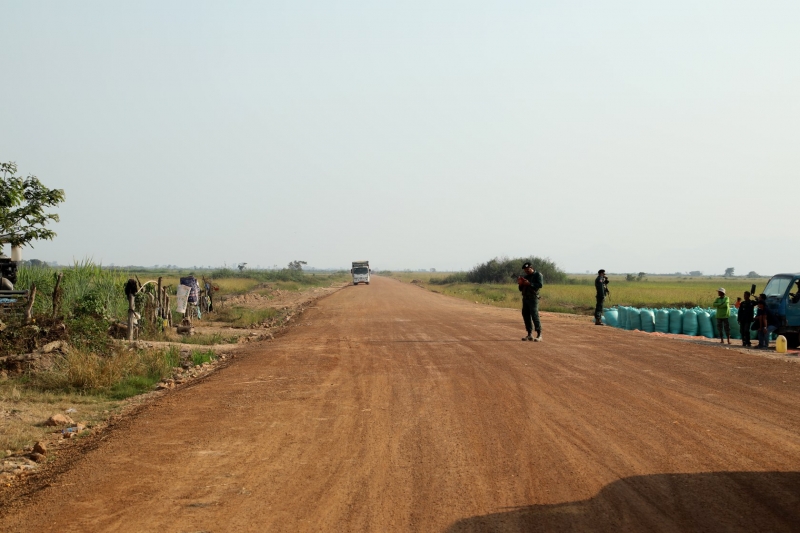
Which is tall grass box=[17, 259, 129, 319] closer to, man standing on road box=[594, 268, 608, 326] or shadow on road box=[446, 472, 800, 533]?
shadow on road box=[446, 472, 800, 533]

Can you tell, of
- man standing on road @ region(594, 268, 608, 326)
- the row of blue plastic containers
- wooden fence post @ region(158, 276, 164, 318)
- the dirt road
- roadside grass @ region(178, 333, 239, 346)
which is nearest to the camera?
the dirt road

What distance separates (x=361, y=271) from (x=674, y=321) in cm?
5667

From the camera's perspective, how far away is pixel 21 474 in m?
6.50

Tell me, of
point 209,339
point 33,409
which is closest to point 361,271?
point 209,339

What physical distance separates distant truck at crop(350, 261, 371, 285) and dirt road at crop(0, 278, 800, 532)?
210 ft

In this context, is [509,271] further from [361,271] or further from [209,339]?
[209,339]

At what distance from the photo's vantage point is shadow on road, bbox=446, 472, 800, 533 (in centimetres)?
473

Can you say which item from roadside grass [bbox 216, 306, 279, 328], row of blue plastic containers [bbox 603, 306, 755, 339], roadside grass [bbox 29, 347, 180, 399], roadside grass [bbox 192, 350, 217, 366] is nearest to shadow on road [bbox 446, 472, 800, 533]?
roadside grass [bbox 29, 347, 180, 399]

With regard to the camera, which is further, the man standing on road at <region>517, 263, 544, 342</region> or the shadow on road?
the man standing on road at <region>517, 263, 544, 342</region>

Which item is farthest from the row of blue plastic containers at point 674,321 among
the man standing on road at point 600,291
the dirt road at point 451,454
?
the dirt road at point 451,454

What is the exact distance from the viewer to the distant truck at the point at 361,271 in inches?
3009

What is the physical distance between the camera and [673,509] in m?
5.06

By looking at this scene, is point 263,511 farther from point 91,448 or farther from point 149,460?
point 91,448

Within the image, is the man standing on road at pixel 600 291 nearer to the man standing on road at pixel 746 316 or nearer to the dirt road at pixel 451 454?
the man standing on road at pixel 746 316
